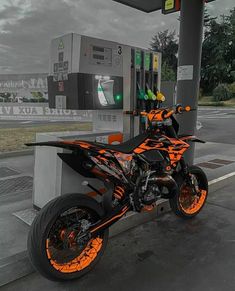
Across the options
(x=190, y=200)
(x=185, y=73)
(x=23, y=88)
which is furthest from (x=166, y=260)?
(x=23, y=88)

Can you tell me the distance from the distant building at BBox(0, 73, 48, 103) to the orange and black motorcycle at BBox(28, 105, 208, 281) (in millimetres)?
16080

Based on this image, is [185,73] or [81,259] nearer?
[81,259]

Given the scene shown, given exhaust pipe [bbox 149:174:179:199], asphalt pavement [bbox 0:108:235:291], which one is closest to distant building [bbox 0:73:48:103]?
asphalt pavement [bbox 0:108:235:291]

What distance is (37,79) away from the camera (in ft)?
61.1

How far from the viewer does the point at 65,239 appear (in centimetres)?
252

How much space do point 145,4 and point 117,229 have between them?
4.13 meters

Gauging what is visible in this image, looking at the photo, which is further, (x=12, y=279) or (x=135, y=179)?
(x=135, y=179)

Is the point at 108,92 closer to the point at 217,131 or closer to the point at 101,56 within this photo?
the point at 101,56

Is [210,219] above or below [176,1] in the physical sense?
below

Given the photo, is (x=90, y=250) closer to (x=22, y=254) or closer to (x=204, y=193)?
(x=22, y=254)

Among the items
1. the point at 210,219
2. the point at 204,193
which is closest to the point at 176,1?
the point at 204,193

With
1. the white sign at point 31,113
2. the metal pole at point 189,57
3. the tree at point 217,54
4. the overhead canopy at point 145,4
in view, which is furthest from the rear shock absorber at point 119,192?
the tree at point 217,54

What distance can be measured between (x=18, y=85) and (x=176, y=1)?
1638 cm

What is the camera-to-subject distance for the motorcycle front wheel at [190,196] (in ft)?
12.1
